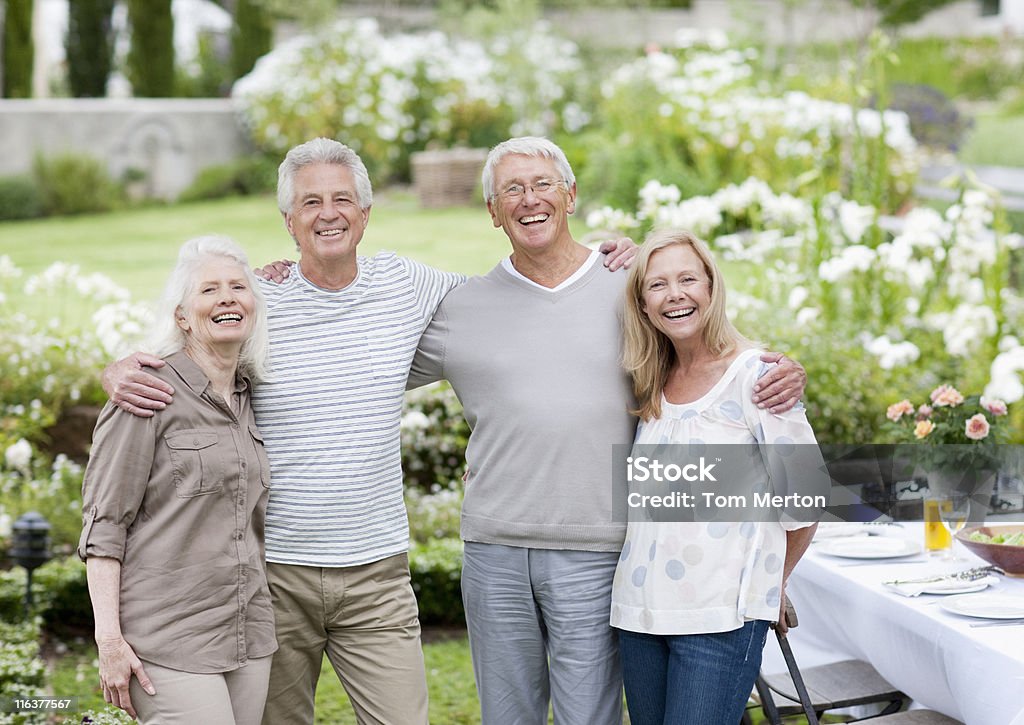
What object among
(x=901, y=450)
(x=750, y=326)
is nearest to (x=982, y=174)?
(x=750, y=326)

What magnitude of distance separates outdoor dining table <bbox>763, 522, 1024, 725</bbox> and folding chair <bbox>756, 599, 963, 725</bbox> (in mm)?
48

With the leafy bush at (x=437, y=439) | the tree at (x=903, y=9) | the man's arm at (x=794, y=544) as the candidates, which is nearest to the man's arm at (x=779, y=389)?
the man's arm at (x=794, y=544)

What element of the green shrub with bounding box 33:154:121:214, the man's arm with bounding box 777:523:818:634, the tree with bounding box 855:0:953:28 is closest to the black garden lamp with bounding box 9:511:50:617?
the man's arm with bounding box 777:523:818:634

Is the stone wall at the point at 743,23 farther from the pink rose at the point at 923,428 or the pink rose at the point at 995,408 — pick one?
the pink rose at the point at 923,428

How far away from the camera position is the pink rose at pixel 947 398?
10.6ft

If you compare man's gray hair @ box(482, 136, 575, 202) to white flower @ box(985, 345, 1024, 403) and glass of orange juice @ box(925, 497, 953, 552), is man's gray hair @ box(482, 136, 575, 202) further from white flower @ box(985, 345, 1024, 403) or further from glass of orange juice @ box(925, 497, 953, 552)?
white flower @ box(985, 345, 1024, 403)

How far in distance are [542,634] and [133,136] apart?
12.1 m

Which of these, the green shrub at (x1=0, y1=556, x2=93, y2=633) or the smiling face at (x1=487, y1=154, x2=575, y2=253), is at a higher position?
the smiling face at (x1=487, y1=154, x2=575, y2=253)

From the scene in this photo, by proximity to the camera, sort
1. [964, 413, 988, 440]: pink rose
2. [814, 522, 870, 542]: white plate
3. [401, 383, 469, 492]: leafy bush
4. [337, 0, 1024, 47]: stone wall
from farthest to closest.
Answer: [337, 0, 1024, 47]: stone wall
[401, 383, 469, 492]: leafy bush
[814, 522, 870, 542]: white plate
[964, 413, 988, 440]: pink rose

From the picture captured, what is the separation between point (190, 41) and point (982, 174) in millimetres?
18257

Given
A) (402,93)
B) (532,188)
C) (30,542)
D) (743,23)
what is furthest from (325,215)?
(743,23)

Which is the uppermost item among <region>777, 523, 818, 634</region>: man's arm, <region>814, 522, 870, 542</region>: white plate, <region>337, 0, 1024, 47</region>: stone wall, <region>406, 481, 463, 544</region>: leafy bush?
<region>337, 0, 1024, 47</region>: stone wall

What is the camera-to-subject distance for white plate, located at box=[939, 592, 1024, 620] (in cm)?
269

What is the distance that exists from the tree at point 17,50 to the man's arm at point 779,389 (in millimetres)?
15140
